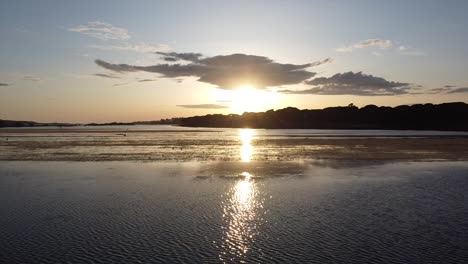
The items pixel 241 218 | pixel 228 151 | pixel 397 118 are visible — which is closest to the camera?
pixel 241 218

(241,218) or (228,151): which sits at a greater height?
(228,151)

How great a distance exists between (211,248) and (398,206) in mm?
8877

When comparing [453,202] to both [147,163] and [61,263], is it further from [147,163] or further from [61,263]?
[147,163]

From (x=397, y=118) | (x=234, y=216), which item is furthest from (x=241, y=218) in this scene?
(x=397, y=118)

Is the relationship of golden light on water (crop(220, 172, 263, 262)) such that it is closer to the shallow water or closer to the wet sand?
the shallow water

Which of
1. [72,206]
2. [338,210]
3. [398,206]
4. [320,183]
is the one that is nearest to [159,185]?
[72,206]

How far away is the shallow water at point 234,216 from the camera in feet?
36.0

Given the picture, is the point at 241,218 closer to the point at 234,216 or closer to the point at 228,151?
the point at 234,216

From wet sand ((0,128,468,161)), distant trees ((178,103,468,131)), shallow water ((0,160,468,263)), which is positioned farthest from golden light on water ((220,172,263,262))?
distant trees ((178,103,468,131))

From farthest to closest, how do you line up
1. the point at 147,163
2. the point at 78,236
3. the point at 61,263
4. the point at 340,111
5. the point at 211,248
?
the point at 340,111 < the point at 147,163 < the point at 78,236 < the point at 211,248 < the point at 61,263

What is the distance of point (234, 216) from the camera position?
15188mm

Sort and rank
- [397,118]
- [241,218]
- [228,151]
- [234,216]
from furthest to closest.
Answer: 1. [397,118]
2. [228,151]
3. [234,216]
4. [241,218]

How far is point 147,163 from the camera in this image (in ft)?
105

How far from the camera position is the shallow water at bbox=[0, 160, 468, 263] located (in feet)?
36.0
